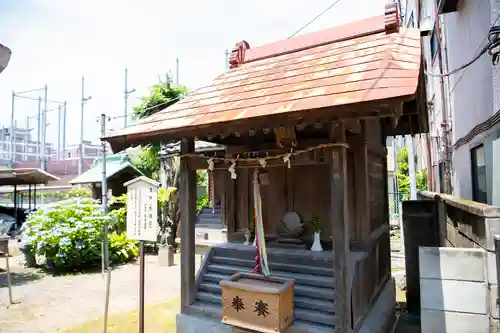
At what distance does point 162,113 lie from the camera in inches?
265

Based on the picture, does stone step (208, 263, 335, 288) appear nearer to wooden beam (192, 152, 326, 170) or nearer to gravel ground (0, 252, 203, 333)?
wooden beam (192, 152, 326, 170)

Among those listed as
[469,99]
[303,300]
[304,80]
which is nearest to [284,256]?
[303,300]

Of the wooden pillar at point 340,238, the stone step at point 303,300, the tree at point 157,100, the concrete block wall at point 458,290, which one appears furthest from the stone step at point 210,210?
the concrete block wall at point 458,290

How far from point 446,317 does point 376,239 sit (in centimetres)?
287

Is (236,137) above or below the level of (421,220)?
above

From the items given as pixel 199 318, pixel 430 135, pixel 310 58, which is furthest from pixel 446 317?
pixel 430 135

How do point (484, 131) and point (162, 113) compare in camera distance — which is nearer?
point (484, 131)

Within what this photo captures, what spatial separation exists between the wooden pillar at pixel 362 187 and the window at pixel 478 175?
2.13 metres

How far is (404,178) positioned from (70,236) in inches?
740

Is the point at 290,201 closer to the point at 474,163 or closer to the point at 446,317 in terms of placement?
the point at 446,317

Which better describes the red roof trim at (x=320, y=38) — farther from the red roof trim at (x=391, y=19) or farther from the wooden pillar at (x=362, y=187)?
the wooden pillar at (x=362, y=187)

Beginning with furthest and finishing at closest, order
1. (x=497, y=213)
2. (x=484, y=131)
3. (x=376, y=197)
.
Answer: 1. (x=376, y=197)
2. (x=484, y=131)
3. (x=497, y=213)

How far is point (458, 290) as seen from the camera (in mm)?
4473

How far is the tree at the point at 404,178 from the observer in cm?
1945
